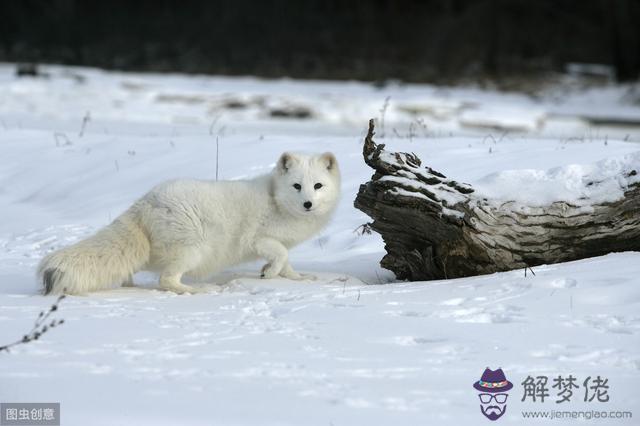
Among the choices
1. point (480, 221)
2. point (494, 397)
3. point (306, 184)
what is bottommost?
point (494, 397)

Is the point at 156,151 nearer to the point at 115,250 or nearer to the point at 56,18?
the point at 115,250

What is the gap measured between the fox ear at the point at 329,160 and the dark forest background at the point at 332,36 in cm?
1778

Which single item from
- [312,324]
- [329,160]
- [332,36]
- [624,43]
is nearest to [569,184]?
[329,160]

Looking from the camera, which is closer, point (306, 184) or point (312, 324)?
point (312, 324)

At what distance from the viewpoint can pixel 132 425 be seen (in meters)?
3.13

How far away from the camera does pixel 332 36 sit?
30266 mm

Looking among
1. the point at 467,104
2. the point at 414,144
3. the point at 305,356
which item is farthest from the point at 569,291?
the point at 467,104

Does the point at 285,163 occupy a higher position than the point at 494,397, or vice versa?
the point at 285,163

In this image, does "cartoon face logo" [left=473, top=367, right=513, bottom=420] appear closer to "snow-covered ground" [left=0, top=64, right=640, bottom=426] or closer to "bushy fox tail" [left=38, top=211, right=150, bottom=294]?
"snow-covered ground" [left=0, top=64, right=640, bottom=426]

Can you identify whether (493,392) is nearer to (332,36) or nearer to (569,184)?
(569,184)

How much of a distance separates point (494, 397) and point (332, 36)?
2771 centimetres

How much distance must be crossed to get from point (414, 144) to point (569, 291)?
4.37 metres

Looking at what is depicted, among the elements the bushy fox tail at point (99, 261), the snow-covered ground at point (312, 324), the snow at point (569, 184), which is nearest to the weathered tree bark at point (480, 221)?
the snow at point (569, 184)

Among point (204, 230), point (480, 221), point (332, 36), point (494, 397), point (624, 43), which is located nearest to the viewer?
point (494, 397)
